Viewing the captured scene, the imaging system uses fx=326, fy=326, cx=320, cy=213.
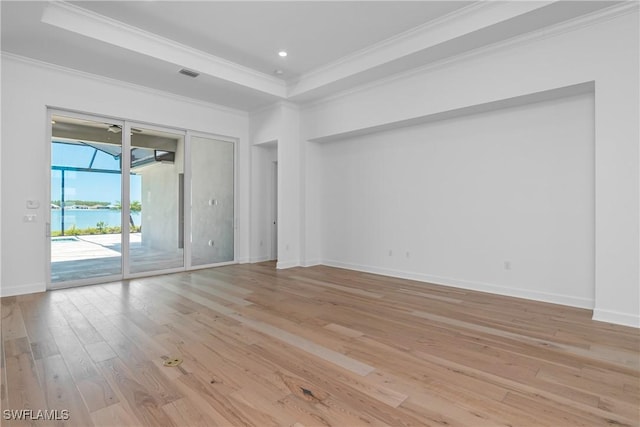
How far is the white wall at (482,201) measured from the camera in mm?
3945

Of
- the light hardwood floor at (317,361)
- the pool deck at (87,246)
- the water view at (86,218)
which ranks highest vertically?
the water view at (86,218)

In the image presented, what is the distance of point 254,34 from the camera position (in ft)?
14.3

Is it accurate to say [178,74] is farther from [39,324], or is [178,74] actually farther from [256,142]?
[39,324]

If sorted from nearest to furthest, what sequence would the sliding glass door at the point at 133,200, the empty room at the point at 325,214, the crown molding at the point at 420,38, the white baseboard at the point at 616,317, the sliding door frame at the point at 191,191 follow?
1. the empty room at the point at 325,214
2. the white baseboard at the point at 616,317
3. the crown molding at the point at 420,38
4. the sliding glass door at the point at 133,200
5. the sliding door frame at the point at 191,191

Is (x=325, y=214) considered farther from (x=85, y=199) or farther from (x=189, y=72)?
(x=85, y=199)

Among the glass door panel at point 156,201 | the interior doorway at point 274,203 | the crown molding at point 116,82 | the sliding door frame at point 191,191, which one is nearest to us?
the crown molding at point 116,82

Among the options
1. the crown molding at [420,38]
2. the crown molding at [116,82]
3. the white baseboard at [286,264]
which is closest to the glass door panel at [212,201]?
the crown molding at [116,82]

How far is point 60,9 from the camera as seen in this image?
12.1ft

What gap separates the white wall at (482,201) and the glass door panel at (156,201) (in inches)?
124

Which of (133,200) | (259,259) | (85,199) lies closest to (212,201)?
(133,200)

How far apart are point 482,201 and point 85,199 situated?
6070mm

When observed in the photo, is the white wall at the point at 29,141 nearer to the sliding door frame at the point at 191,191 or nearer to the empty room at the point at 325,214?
the empty room at the point at 325,214

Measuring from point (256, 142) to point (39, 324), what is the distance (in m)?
4.80

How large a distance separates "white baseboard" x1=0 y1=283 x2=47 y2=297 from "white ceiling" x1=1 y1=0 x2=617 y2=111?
3149 millimetres
